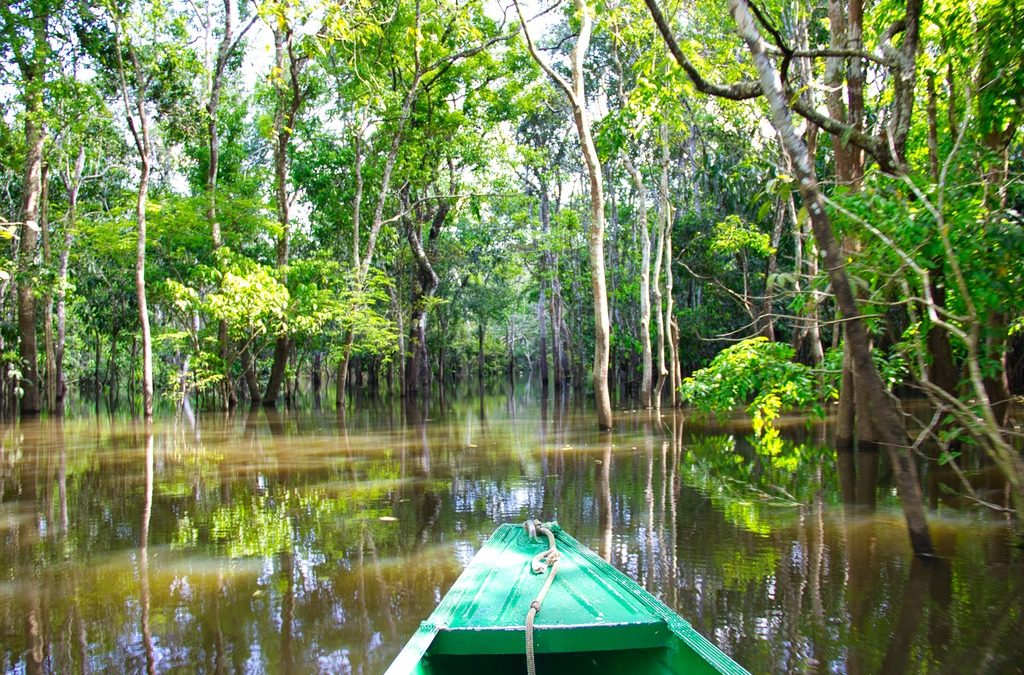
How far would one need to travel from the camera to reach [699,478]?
876cm

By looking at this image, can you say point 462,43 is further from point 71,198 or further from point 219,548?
point 219,548

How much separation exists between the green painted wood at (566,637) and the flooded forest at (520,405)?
2.91 feet

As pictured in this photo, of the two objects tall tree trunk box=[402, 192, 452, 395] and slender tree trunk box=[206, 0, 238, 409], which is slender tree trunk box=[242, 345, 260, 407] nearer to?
slender tree trunk box=[206, 0, 238, 409]

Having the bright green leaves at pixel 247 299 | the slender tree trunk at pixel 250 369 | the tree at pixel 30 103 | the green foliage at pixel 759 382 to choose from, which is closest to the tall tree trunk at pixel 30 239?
the tree at pixel 30 103

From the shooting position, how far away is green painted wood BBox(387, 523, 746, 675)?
108 inches

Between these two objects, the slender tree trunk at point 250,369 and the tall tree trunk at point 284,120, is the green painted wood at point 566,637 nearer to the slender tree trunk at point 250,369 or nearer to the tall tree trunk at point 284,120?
the tall tree trunk at point 284,120

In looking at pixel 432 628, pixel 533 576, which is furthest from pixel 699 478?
pixel 432 628

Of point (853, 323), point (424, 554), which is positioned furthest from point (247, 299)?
point (853, 323)

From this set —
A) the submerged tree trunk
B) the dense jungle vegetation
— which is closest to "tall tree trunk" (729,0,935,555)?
the dense jungle vegetation

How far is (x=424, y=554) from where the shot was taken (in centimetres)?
554

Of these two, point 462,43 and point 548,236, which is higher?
point 462,43

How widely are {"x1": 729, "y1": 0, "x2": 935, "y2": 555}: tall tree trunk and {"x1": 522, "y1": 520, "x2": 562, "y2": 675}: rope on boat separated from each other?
255cm

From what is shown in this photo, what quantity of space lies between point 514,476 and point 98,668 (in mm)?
5920

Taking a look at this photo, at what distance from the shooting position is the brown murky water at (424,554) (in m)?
3.84
